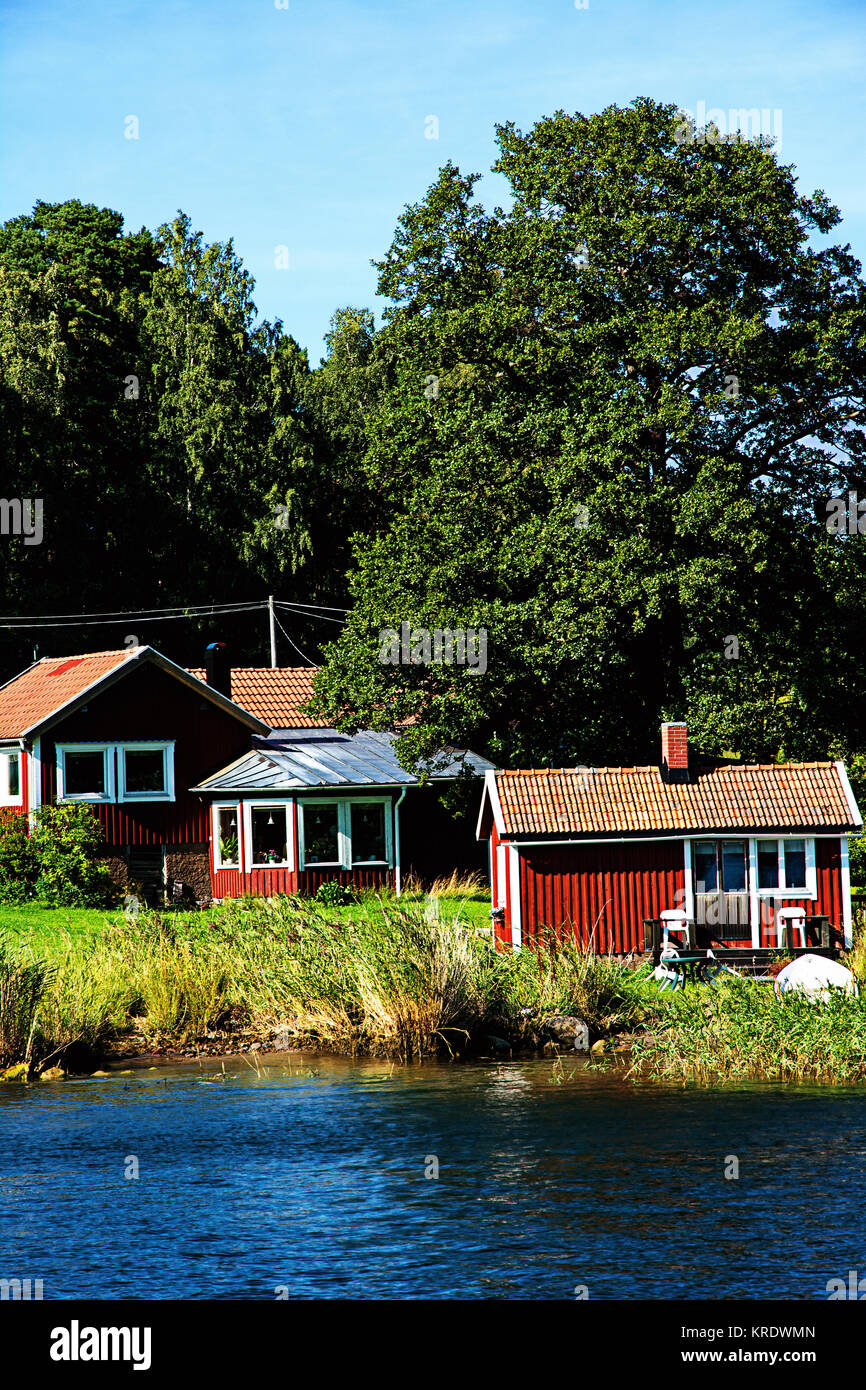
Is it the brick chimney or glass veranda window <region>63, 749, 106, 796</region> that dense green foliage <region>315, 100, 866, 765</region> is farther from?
glass veranda window <region>63, 749, 106, 796</region>

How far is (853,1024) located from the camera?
22.2 m

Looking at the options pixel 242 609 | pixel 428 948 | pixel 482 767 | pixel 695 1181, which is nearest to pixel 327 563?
pixel 242 609

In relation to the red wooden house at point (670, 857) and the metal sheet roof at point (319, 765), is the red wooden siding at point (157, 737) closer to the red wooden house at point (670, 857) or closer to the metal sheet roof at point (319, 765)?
the metal sheet roof at point (319, 765)

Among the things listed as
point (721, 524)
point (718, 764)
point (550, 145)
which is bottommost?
point (718, 764)

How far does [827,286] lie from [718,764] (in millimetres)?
10952

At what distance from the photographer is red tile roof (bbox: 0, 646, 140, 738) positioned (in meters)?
40.6

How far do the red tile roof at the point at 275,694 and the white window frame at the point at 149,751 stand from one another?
15.2ft

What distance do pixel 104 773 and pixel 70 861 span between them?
428 centimetres

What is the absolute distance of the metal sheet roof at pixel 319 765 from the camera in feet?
131

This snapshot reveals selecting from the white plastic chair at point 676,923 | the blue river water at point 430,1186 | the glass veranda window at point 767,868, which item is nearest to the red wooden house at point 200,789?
the glass veranda window at point 767,868

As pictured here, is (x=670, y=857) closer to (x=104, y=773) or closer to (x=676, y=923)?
(x=676, y=923)

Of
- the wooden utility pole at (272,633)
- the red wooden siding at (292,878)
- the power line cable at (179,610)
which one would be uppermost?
the power line cable at (179,610)

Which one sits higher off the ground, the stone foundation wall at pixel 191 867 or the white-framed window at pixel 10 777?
the white-framed window at pixel 10 777

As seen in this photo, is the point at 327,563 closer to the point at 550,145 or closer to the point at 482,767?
the point at 482,767
